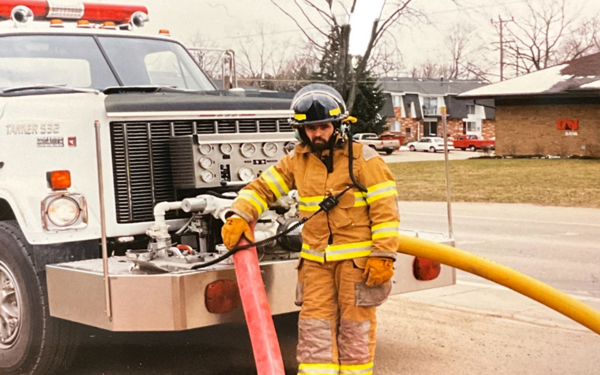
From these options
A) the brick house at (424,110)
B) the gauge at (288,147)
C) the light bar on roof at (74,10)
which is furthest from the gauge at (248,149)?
the brick house at (424,110)

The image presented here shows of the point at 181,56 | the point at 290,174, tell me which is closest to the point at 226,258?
the point at 290,174

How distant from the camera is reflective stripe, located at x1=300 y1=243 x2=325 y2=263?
4.73 metres

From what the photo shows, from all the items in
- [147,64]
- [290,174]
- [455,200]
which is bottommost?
[455,200]

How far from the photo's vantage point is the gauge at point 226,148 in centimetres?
587

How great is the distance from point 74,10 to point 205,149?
2.60 m

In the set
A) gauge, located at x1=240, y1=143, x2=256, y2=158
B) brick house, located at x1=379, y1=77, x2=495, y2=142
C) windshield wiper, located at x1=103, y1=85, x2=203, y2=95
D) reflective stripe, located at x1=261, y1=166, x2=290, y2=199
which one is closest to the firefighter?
reflective stripe, located at x1=261, y1=166, x2=290, y2=199

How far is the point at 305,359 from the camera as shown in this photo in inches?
185

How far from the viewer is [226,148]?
5887mm

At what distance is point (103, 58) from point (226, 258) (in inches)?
97.0

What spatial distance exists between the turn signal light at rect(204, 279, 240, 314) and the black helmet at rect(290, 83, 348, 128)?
A: 3.28ft

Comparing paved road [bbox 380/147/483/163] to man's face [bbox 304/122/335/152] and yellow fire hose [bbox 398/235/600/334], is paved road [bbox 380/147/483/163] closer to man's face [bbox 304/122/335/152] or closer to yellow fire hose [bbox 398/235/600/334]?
yellow fire hose [bbox 398/235/600/334]

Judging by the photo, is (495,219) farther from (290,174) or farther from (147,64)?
(290,174)

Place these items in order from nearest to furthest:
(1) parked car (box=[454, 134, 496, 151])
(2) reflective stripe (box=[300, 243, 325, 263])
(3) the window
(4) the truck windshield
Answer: (2) reflective stripe (box=[300, 243, 325, 263]), (4) the truck windshield, (1) parked car (box=[454, 134, 496, 151]), (3) the window

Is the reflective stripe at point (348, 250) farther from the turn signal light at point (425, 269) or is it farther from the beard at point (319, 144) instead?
the turn signal light at point (425, 269)
